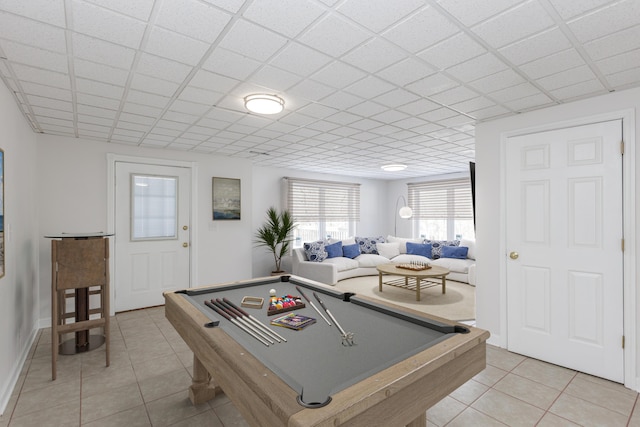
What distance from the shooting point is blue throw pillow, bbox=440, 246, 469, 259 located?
6242 millimetres

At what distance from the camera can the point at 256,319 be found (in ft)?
5.99

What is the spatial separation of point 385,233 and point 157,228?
5.95m

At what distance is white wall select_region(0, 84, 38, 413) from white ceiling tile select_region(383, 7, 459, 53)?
276 cm

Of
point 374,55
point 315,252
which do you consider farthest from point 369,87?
point 315,252

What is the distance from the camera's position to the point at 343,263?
6.20 metres

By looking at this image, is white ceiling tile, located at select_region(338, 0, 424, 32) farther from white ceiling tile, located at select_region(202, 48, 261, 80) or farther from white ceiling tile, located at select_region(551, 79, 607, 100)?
white ceiling tile, located at select_region(551, 79, 607, 100)

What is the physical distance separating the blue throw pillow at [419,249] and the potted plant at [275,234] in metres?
2.78

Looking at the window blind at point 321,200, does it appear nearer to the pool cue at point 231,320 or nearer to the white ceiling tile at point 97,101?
the white ceiling tile at point 97,101

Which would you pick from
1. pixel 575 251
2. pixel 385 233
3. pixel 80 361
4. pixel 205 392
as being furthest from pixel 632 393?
pixel 385 233

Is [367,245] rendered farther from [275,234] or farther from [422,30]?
[422,30]

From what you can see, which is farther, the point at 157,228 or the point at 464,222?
the point at 464,222

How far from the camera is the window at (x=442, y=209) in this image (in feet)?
23.2

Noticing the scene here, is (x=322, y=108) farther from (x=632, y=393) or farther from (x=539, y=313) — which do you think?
(x=632, y=393)

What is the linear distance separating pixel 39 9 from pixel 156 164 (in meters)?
3.26
